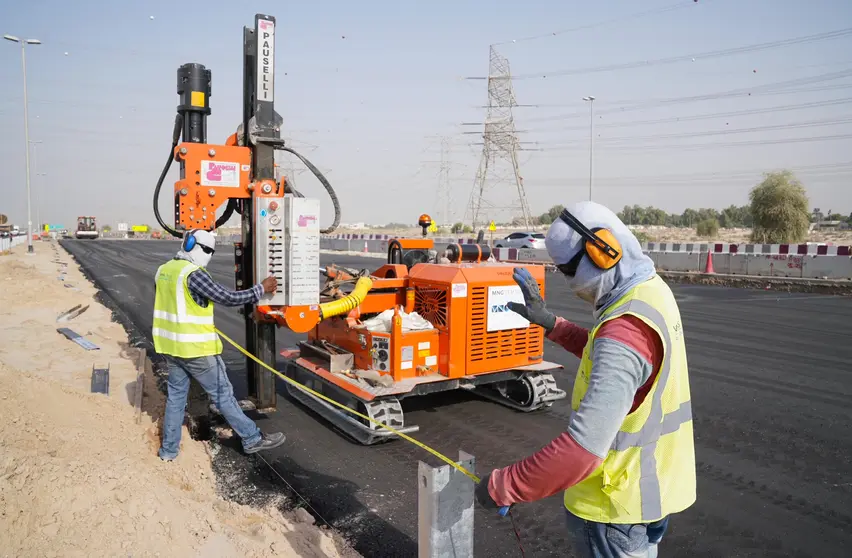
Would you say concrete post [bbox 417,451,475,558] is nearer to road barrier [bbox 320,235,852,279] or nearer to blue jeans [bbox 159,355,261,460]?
blue jeans [bbox 159,355,261,460]

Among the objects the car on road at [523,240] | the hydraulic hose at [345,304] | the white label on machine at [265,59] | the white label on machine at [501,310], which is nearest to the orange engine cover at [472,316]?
the white label on machine at [501,310]

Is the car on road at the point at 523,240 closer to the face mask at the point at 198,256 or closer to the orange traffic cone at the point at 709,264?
the orange traffic cone at the point at 709,264

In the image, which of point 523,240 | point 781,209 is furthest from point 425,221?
point 781,209

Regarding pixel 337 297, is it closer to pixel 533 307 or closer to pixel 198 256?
pixel 198 256

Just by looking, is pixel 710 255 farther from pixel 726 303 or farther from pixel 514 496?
pixel 514 496

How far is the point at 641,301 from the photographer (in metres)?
1.95

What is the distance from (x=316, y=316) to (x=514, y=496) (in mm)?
4141

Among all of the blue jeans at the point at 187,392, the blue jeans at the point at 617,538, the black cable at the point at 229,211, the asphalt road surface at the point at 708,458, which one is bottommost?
the asphalt road surface at the point at 708,458

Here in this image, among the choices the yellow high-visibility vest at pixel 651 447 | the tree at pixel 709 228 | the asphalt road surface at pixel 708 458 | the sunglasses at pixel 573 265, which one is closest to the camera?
the yellow high-visibility vest at pixel 651 447

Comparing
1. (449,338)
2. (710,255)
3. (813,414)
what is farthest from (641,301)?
(710,255)

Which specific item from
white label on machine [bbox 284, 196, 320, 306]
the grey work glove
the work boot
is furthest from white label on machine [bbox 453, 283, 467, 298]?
the grey work glove

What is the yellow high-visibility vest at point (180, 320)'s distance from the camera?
4.95 m

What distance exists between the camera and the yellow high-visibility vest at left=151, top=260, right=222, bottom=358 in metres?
4.95

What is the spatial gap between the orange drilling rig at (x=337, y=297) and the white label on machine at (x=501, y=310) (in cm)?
1
